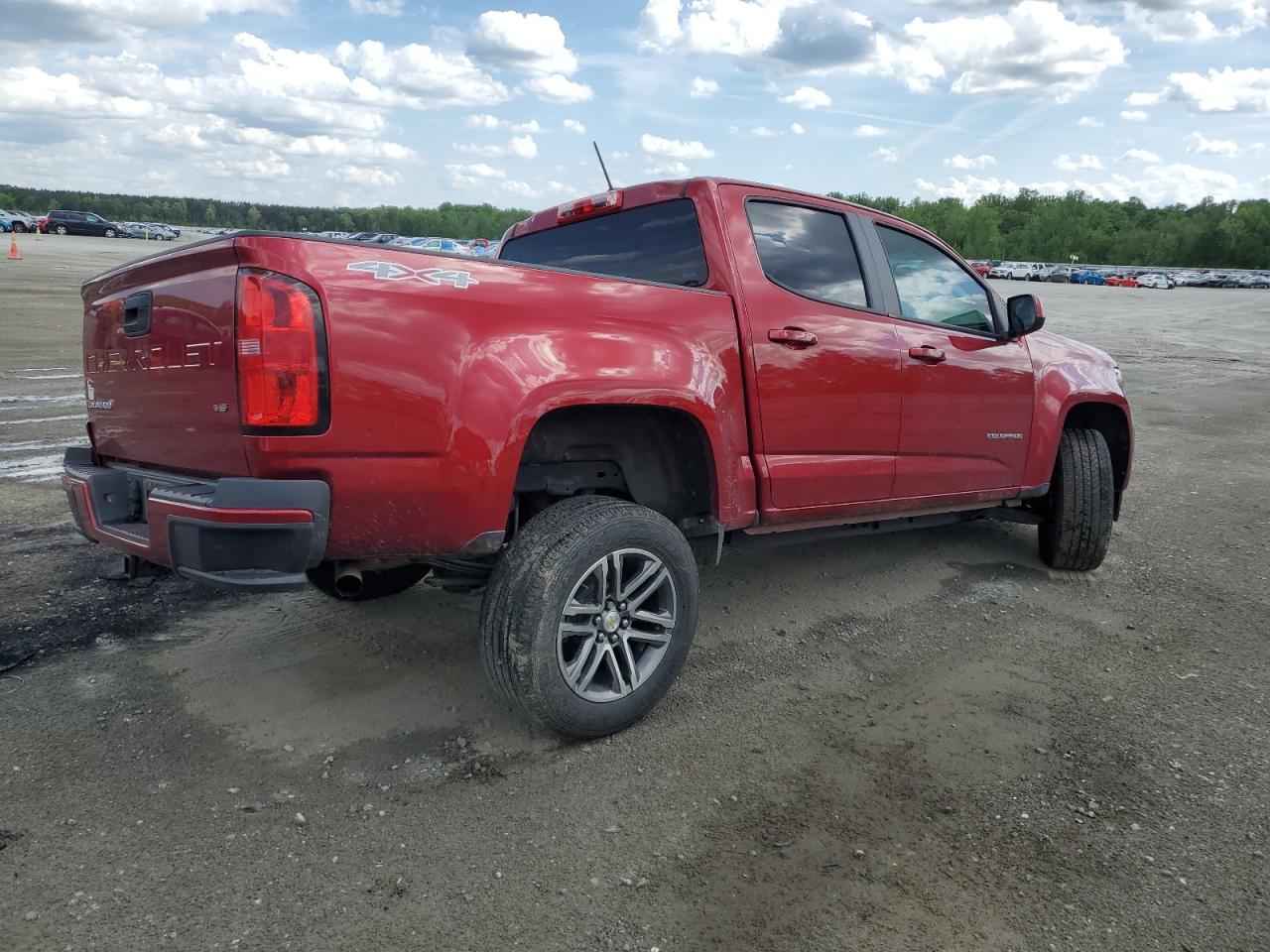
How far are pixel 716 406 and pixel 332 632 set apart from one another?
2.00 m

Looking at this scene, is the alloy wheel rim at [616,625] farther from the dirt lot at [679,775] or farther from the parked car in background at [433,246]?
the parked car in background at [433,246]

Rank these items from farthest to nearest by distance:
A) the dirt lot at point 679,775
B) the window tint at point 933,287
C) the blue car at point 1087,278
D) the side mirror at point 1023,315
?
1. the blue car at point 1087,278
2. the side mirror at point 1023,315
3. the window tint at point 933,287
4. the dirt lot at point 679,775

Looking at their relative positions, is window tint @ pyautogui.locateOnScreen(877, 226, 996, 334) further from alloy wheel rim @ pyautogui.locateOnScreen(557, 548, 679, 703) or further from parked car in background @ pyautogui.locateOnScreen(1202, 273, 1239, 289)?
parked car in background @ pyautogui.locateOnScreen(1202, 273, 1239, 289)

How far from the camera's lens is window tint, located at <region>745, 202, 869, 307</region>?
3.74m

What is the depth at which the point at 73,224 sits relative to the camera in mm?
57719

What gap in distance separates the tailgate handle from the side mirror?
3.86 metres

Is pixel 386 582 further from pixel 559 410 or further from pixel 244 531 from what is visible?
pixel 244 531

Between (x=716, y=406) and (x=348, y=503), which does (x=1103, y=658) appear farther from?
(x=348, y=503)

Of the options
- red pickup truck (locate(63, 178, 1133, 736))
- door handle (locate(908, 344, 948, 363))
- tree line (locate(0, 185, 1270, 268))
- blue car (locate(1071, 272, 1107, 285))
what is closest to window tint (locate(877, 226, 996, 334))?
red pickup truck (locate(63, 178, 1133, 736))

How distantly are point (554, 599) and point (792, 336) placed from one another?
1493 mm

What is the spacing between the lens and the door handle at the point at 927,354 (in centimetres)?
413

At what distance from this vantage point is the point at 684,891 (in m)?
2.37

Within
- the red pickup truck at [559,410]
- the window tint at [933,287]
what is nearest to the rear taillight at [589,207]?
the red pickup truck at [559,410]

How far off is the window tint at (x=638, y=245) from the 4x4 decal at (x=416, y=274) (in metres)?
1.09
